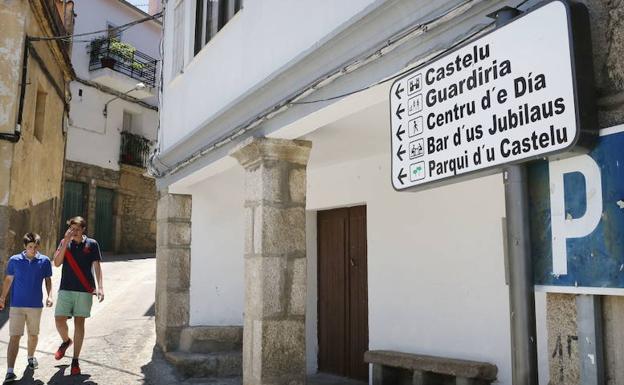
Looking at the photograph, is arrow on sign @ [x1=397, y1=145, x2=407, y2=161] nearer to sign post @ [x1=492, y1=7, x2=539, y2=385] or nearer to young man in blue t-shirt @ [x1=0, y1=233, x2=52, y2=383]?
sign post @ [x1=492, y1=7, x2=539, y2=385]

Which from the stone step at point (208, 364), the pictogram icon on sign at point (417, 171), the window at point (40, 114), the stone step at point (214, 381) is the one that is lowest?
the stone step at point (214, 381)

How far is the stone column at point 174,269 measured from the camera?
7.58m

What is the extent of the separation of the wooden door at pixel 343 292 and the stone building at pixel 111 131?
12.4 m

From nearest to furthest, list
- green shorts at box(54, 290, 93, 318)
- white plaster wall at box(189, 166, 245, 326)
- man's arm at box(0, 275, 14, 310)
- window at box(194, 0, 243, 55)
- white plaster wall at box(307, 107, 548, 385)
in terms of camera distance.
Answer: white plaster wall at box(307, 107, 548, 385) < man's arm at box(0, 275, 14, 310) < window at box(194, 0, 243, 55) < green shorts at box(54, 290, 93, 318) < white plaster wall at box(189, 166, 245, 326)

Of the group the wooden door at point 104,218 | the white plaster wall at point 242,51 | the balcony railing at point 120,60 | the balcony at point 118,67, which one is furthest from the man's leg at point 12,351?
the balcony railing at point 120,60

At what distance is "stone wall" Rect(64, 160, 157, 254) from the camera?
715 inches

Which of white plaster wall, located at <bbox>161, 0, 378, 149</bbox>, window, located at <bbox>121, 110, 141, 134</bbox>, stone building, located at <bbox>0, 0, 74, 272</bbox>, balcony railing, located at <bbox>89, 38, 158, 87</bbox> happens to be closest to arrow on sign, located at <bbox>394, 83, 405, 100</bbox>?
white plaster wall, located at <bbox>161, 0, 378, 149</bbox>

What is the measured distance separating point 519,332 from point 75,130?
17.8 m

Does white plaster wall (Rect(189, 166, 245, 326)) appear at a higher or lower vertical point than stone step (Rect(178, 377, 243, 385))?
higher

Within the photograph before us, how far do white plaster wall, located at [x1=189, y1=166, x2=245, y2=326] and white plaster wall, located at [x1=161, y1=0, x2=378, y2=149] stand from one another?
2.99ft

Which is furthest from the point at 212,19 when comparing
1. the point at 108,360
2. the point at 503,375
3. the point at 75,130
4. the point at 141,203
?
the point at 141,203

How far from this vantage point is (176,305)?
25.0 feet

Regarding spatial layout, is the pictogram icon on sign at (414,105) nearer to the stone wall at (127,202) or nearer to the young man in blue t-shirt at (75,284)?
the young man in blue t-shirt at (75,284)

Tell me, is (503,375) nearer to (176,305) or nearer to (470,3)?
(470,3)
